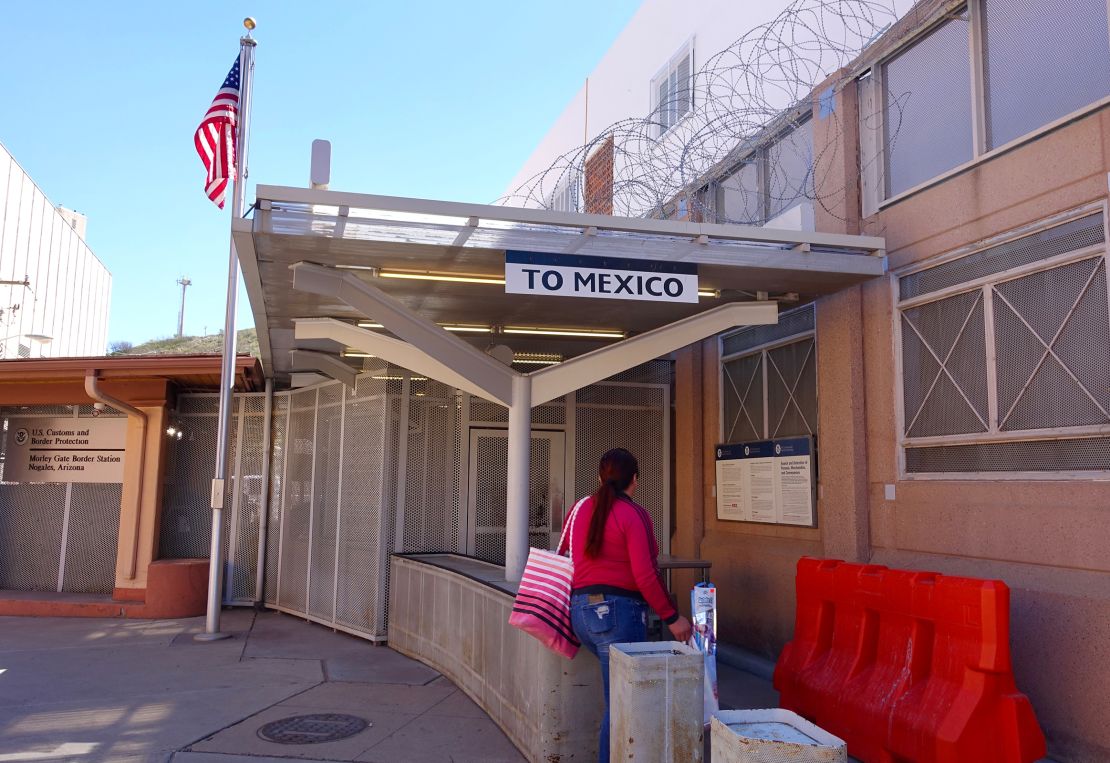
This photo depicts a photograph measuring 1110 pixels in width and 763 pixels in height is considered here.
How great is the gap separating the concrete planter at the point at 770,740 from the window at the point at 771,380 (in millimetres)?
4991

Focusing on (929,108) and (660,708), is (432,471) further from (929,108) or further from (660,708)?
(660,708)

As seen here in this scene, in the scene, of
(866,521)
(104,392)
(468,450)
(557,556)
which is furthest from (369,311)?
(104,392)

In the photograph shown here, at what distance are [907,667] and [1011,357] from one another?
84.3 inches

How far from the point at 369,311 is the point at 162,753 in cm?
331

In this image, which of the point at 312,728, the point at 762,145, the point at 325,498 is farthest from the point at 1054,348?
the point at 325,498

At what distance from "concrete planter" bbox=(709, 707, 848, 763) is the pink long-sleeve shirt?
4.18 feet

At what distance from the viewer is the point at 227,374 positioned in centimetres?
1054

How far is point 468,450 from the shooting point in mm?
10328

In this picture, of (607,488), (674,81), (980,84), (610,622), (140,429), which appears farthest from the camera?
(674,81)

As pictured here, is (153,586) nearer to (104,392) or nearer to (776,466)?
(104,392)

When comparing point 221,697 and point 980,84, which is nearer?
point 980,84

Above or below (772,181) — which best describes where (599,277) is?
below

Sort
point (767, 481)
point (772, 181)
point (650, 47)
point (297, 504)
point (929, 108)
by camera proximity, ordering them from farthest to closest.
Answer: point (650, 47), point (297, 504), point (772, 181), point (767, 481), point (929, 108)

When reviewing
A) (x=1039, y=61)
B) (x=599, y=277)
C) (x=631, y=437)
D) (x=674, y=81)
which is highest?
(x=674, y=81)
